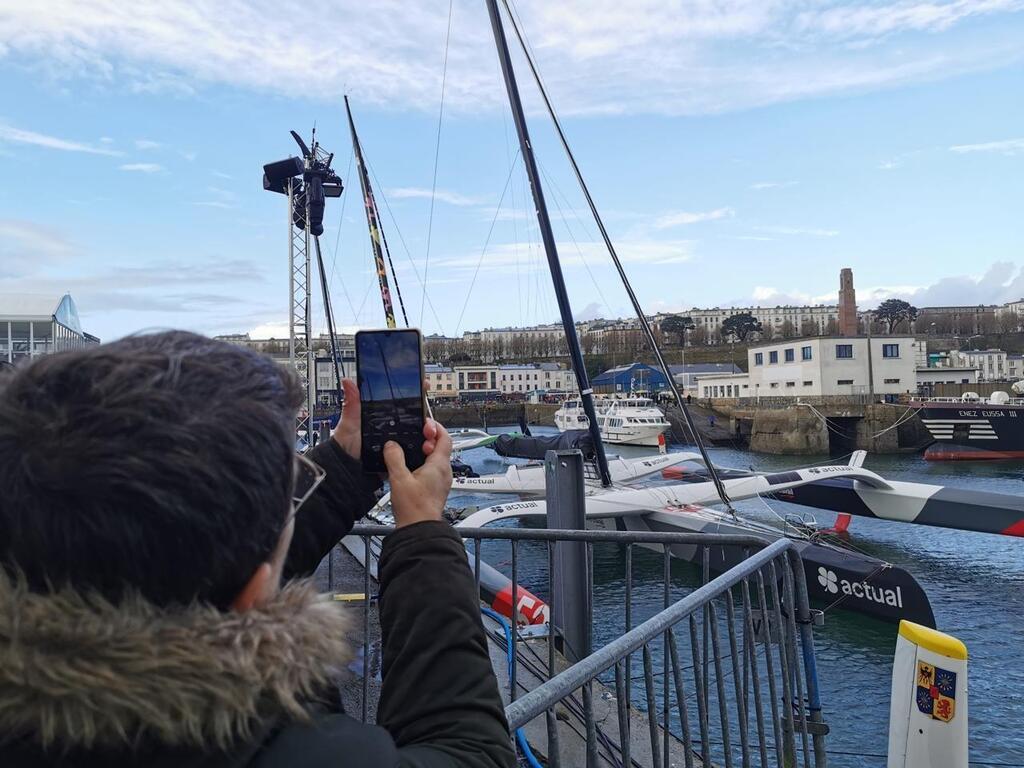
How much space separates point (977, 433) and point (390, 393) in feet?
152

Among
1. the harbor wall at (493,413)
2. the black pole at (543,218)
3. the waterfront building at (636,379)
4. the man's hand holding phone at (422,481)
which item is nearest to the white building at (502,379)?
the harbor wall at (493,413)

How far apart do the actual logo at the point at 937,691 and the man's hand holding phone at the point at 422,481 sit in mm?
4153

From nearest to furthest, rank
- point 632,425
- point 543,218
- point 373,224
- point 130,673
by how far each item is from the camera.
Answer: point 130,673
point 543,218
point 373,224
point 632,425

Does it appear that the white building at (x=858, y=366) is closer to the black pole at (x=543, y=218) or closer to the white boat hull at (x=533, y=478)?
the white boat hull at (x=533, y=478)

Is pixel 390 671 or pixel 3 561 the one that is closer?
pixel 3 561

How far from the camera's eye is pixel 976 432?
40.8 m

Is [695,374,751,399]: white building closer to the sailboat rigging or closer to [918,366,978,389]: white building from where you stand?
[918,366,978,389]: white building

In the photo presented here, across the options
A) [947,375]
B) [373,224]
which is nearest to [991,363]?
[947,375]

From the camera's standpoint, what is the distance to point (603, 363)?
12519cm

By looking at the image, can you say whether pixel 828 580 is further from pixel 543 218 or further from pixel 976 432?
pixel 976 432

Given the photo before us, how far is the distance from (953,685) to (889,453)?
149 feet

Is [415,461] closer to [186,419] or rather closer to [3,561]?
[186,419]

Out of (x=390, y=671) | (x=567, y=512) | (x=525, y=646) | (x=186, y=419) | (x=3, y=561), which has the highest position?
(x=186, y=419)

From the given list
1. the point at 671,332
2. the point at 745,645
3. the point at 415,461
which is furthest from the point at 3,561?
the point at 671,332
